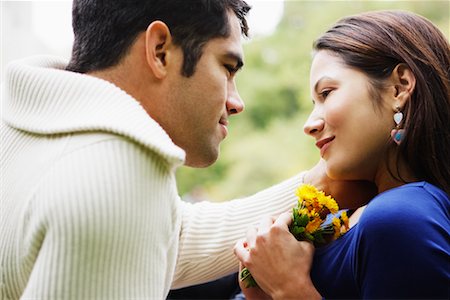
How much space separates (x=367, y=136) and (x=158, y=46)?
26.2 inches

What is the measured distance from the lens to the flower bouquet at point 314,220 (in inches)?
75.5

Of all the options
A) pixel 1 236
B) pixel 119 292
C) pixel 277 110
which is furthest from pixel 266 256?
pixel 277 110

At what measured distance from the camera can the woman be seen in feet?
5.94

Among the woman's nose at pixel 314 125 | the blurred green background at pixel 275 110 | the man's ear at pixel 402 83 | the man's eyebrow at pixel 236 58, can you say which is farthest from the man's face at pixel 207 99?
the blurred green background at pixel 275 110

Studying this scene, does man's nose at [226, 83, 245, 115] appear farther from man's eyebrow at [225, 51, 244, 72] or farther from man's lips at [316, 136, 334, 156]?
man's lips at [316, 136, 334, 156]

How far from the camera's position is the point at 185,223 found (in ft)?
7.52

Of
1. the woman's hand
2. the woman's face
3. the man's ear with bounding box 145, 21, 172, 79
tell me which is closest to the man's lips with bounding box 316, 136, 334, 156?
the woman's face

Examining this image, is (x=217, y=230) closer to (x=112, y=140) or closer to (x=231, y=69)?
(x=231, y=69)

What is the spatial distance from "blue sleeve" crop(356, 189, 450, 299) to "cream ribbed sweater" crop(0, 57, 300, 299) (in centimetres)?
51

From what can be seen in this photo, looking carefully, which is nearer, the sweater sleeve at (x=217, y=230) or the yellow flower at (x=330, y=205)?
the yellow flower at (x=330, y=205)

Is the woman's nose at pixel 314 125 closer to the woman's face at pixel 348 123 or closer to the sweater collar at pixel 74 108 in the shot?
the woman's face at pixel 348 123

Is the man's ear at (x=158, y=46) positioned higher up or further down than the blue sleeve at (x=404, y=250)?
higher up

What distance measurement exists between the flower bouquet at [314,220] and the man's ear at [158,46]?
1.83 feet

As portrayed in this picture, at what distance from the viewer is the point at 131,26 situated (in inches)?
69.6
